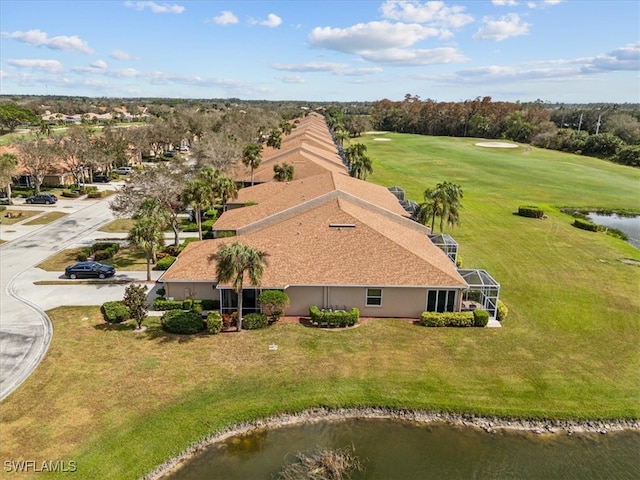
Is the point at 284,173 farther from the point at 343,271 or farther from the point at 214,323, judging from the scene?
the point at 214,323

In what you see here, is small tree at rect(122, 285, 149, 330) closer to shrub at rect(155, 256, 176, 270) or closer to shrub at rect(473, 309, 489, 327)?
shrub at rect(155, 256, 176, 270)

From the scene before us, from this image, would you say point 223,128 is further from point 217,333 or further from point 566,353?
point 566,353

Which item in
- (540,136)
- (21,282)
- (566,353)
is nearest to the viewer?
(566,353)

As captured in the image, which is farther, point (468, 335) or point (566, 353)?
point (468, 335)

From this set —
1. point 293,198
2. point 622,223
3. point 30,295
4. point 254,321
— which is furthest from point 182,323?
Answer: point 622,223

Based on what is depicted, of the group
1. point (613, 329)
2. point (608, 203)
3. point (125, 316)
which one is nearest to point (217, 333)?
point (125, 316)

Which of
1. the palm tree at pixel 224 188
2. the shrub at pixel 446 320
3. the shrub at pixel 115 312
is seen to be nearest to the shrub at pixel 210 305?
the shrub at pixel 115 312

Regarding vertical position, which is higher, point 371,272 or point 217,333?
point 371,272
